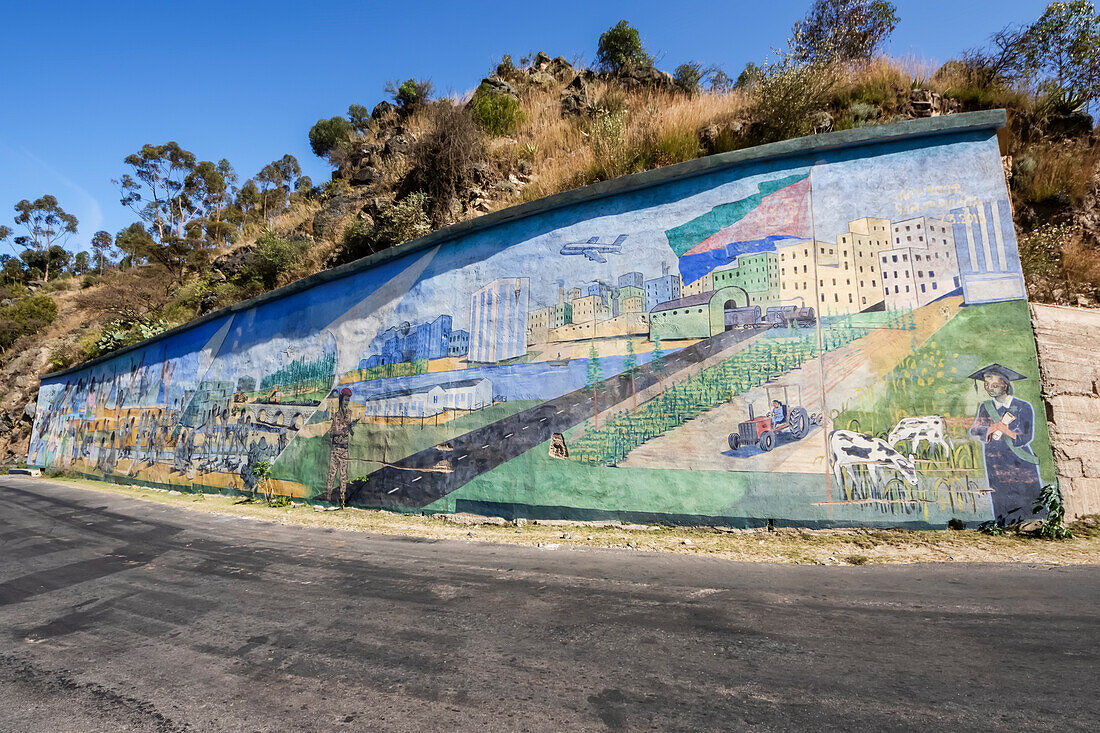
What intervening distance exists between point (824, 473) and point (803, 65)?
24.0 ft

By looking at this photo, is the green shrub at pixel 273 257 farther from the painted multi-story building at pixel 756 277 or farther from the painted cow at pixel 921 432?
the painted cow at pixel 921 432

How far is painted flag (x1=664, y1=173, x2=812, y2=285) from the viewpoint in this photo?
5973 mm

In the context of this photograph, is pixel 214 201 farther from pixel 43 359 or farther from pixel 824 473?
pixel 824 473

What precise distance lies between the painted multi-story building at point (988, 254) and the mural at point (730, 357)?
2cm

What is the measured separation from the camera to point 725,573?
13.9ft

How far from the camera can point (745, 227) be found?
611cm

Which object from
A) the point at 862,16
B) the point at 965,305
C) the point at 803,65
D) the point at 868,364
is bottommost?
the point at 868,364

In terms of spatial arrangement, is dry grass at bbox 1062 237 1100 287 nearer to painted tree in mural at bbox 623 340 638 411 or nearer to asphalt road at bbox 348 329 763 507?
asphalt road at bbox 348 329 763 507

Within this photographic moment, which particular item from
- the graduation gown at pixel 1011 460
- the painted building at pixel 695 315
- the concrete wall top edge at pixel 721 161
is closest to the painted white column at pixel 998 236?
the concrete wall top edge at pixel 721 161

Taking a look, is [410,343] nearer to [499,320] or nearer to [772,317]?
[499,320]

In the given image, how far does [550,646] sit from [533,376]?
14.5ft

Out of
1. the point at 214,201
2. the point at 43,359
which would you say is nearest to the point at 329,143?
the point at 214,201

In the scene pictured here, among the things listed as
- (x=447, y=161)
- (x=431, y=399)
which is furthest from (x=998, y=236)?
(x=447, y=161)

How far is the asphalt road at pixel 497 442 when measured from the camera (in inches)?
241
